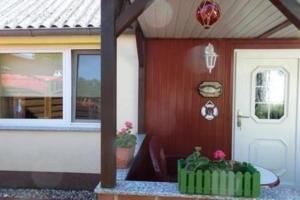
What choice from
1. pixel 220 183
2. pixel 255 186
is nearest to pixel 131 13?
pixel 220 183

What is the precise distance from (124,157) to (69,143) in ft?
7.09

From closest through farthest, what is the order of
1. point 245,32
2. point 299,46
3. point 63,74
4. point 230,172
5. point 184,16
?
point 230,172, point 184,16, point 245,32, point 299,46, point 63,74

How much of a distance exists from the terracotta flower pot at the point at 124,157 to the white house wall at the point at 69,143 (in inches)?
71.2

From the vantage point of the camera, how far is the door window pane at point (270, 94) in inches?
200

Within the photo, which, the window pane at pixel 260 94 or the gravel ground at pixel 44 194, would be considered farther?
the window pane at pixel 260 94

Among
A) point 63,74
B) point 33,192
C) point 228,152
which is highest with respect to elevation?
point 63,74

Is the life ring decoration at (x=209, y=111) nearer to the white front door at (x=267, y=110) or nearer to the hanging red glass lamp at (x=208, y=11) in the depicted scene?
the white front door at (x=267, y=110)

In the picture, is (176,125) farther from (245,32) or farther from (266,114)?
(245,32)

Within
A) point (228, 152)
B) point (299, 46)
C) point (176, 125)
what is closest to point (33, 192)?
point (176, 125)

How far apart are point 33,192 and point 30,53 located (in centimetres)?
216

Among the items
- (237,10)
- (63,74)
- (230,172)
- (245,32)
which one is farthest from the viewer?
(63,74)

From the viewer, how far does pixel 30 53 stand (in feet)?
17.7

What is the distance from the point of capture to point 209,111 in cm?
511

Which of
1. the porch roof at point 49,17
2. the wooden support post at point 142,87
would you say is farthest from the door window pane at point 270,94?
the porch roof at point 49,17
